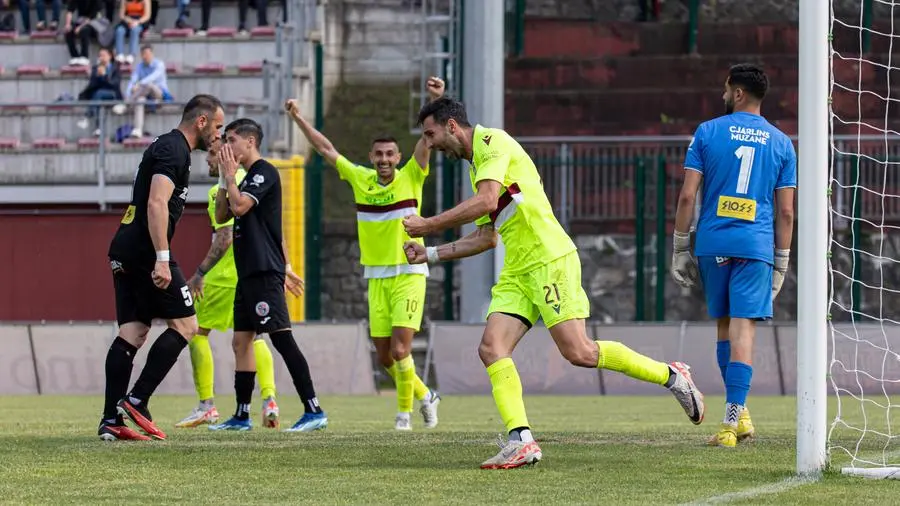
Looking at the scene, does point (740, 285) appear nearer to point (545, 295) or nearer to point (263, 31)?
point (545, 295)

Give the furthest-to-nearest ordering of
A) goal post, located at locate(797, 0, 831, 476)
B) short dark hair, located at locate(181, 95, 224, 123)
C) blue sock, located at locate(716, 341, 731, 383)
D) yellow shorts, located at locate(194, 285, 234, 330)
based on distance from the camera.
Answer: yellow shorts, located at locate(194, 285, 234, 330)
short dark hair, located at locate(181, 95, 224, 123)
blue sock, located at locate(716, 341, 731, 383)
goal post, located at locate(797, 0, 831, 476)

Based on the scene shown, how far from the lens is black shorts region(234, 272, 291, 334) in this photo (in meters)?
Answer: 11.4

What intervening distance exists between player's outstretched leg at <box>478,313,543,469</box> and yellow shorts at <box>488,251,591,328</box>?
3.1 inches

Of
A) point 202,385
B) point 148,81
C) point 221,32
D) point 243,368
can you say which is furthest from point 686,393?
point 221,32

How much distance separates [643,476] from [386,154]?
4.94m

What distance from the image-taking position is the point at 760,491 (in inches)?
285

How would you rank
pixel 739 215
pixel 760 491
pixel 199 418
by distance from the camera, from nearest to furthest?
1. pixel 760 491
2. pixel 739 215
3. pixel 199 418

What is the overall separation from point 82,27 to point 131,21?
1.01 meters

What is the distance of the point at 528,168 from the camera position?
351 inches

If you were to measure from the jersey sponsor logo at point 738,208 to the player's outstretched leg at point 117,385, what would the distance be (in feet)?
12.4

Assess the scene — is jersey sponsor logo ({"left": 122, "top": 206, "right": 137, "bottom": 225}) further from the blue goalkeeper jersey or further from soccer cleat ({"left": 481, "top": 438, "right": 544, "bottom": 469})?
the blue goalkeeper jersey

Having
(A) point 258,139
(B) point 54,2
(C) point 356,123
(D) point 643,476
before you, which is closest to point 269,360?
(A) point 258,139

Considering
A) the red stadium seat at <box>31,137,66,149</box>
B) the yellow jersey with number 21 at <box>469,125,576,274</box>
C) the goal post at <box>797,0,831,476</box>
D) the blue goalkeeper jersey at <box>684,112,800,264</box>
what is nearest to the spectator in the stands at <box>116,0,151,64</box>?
the red stadium seat at <box>31,137,66,149</box>

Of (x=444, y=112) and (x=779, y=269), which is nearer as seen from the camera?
(x=444, y=112)
